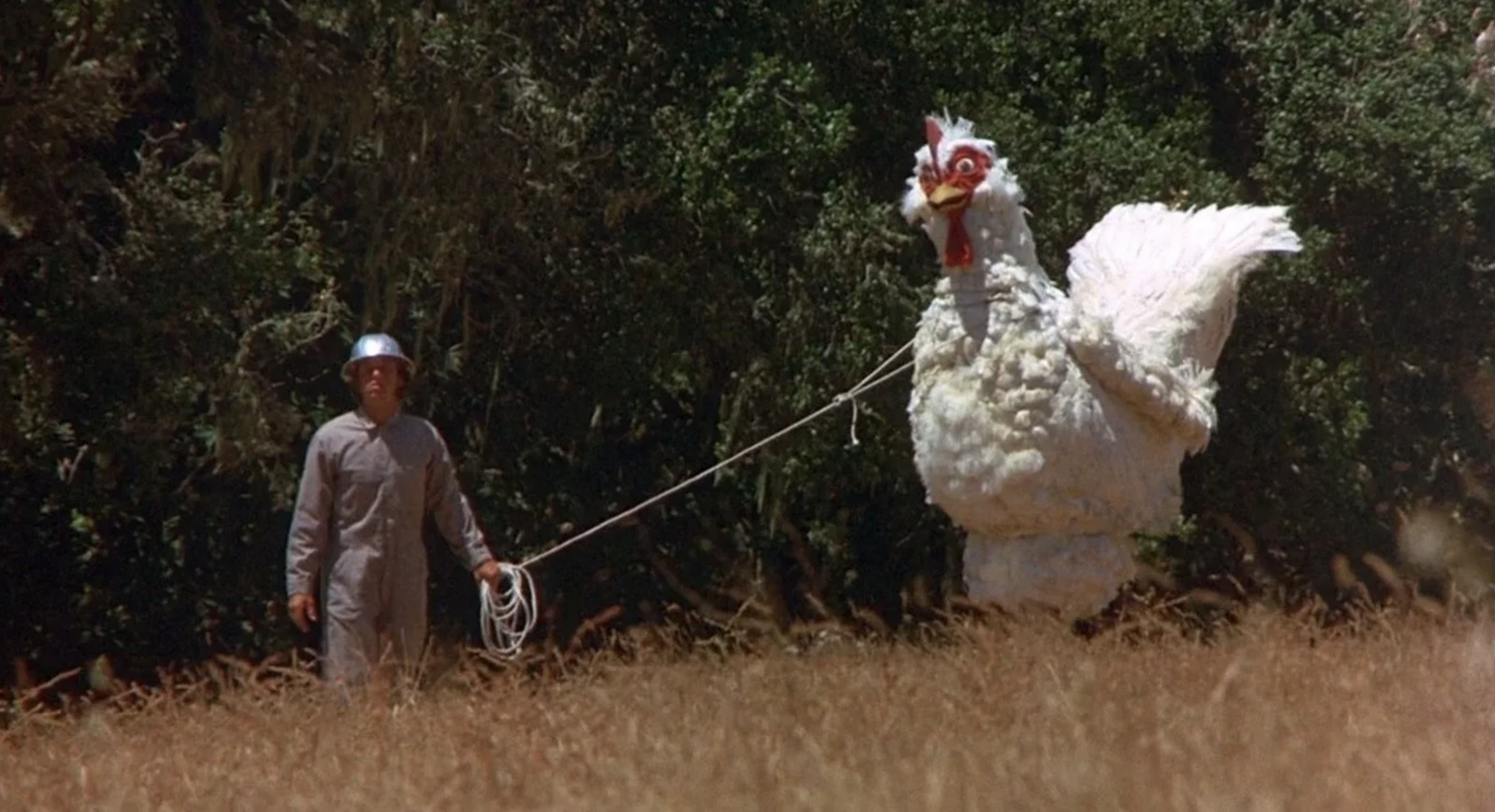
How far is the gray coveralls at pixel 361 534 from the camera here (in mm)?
9867

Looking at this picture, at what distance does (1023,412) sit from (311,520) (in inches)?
103

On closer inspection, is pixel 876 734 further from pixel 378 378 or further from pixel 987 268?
pixel 378 378

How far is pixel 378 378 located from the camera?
9.87m

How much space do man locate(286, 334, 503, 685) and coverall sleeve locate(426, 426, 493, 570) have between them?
70 mm

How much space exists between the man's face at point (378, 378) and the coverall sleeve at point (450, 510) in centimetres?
25

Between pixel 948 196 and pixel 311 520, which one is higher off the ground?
pixel 948 196

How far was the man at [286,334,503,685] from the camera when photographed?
32.3 ft

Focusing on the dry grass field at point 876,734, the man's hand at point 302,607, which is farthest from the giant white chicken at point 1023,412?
the man's hand at point 302,607

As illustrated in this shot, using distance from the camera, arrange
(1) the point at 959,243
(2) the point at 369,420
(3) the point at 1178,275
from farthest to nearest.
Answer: (3) the point at 1178,275
(2) the point at 369,420
(1) the point at 959,243

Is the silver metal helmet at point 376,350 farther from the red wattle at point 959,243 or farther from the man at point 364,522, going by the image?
the red wattle at point 959,243

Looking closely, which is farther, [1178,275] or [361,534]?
[1178,275]

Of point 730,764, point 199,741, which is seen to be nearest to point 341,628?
point 199,741

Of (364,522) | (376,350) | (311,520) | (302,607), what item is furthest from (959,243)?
(302,607)

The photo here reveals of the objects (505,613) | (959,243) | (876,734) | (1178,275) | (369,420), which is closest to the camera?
(876,734)
